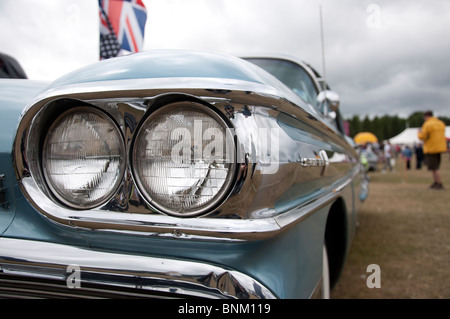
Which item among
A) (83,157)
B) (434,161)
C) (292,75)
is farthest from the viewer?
(434,161)

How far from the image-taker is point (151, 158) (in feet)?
2.74

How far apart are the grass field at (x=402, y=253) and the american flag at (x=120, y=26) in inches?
128

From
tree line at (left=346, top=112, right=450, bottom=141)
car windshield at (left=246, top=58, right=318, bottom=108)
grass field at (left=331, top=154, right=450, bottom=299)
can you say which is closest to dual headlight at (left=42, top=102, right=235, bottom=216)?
car windshield at (left=246, top=58, right=318, bottom=108)

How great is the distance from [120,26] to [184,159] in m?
3.28

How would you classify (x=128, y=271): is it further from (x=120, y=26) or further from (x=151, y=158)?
(x=120, y=26)

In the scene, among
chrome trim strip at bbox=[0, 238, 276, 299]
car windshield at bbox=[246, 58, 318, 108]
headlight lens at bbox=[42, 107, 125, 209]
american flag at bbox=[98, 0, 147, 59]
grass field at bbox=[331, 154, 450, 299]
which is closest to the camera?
chrome trim strip at bbox=[0, 238, 276, 299]

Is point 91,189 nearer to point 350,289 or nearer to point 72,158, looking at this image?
point 72,158

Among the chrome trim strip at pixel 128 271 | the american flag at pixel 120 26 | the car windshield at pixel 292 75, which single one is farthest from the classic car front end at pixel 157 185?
the american flag at pixel 120 26

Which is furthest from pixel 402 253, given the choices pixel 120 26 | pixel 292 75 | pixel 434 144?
pixel 434 144

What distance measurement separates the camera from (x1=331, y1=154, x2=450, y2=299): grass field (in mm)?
2266

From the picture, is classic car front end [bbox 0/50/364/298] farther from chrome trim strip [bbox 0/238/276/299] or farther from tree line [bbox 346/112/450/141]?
tree line [bbox 346/112/450/141]
